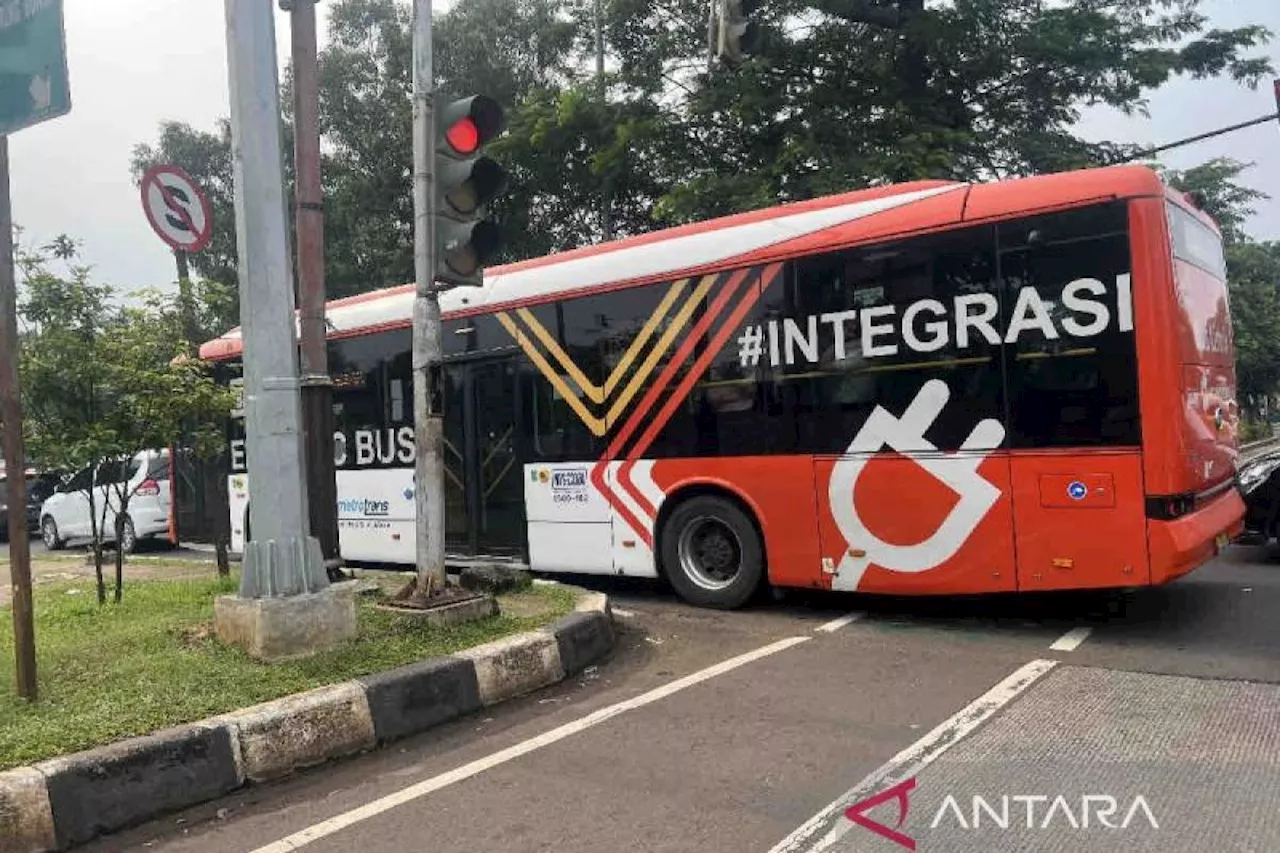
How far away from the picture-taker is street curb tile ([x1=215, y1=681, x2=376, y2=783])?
434 cm

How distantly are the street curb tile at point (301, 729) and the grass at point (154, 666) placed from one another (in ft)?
0.59

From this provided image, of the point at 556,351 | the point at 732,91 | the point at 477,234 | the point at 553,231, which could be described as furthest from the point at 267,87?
the point at 553,231

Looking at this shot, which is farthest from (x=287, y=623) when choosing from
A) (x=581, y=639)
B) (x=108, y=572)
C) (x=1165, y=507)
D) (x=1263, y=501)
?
(x=1263, y=501)

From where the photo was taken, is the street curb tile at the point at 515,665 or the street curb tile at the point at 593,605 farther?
the street curb tile at the point at 593,605

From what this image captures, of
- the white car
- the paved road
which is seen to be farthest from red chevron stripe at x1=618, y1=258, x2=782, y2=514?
the white car

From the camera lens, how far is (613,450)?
8195 millimetres

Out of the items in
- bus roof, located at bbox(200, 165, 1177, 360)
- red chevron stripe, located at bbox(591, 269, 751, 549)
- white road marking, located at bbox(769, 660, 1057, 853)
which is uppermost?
bus roof, located at bbox(200, 165, 1177, 360)

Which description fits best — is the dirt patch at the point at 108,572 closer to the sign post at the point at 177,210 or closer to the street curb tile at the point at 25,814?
the sign post at the point at 177,210

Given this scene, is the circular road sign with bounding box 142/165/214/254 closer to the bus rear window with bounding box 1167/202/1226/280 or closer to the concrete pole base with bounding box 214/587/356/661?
the concrete pole base with bounding box 214/587/356/661

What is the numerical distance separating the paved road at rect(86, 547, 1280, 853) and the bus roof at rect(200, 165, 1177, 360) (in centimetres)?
276

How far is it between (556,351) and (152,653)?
13.3 feet

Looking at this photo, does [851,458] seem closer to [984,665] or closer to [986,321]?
[986,321]

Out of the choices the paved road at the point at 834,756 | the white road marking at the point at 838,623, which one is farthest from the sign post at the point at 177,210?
the white road marking at the point at 838,623

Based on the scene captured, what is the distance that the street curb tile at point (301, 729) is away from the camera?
14.2 ft
